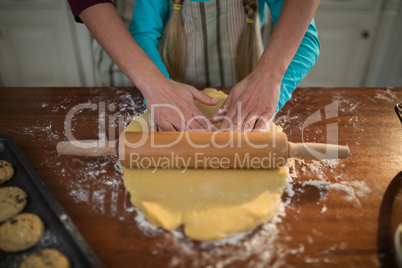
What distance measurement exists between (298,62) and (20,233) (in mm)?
1025

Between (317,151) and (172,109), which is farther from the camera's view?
(172,109)

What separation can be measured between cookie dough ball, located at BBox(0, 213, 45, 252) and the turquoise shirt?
663 millimetres

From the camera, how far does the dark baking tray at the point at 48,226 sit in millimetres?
574

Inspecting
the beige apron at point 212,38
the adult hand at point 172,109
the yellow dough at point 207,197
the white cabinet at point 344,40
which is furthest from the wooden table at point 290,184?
the white cabinet at point 344,40

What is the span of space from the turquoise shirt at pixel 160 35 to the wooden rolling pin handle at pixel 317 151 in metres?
0.30

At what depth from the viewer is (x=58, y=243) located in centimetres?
63

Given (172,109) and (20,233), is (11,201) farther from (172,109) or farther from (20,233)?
(172,109)

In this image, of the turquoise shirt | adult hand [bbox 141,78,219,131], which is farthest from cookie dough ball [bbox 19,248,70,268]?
the turquoise shirt

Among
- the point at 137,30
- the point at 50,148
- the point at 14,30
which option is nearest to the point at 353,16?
the point at 137,30

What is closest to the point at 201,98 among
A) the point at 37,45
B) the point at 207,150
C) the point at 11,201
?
the point at 207,150

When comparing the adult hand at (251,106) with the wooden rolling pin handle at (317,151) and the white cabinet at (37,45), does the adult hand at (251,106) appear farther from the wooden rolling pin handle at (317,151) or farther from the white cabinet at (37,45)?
the white cabinet at (37,45)

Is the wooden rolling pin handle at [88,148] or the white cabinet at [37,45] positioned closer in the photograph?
the wooden rolling pin handle at [88,148]

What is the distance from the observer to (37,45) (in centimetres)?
234

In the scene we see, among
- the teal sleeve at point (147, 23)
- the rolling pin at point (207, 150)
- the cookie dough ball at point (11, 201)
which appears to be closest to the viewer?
the cookie dough ball at point (11, 201)
